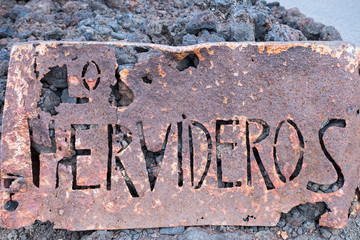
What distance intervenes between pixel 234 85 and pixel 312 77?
1.51 ft

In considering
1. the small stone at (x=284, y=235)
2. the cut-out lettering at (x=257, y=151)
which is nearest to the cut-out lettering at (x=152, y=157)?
the cut-out lettering at (x=257, y=151)

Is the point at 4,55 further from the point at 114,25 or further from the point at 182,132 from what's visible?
the point at 182,132

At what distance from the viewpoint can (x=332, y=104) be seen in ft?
5.53

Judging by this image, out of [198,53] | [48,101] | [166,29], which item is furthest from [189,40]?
[48,101]

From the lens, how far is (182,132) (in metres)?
1.70

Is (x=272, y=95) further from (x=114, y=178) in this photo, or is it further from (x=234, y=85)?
(x=114, y=178)

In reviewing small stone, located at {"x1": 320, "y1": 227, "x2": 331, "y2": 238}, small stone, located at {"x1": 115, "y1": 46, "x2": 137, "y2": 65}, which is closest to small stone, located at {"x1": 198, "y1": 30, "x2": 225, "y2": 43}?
small stone, located at {"x1": 115, "y1": 46, "x2": 137, "y2": 65}

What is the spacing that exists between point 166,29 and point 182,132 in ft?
4.00

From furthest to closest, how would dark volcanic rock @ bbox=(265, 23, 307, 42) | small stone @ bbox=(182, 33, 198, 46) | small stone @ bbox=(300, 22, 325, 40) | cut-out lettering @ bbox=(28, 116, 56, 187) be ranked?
small stone @ bbox=(300, 22, 325, 40) → dark volcanic rock @ bbox=(265, 23, 307, 42) → small stone @ bbox=(182, 33, 198, 46) → cut-out lettering @ bbox=(28, 116, 56, 187)

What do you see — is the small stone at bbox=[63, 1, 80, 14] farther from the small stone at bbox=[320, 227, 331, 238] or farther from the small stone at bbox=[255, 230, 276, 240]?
the small stone at bbox=[320, 227, 331, 238]

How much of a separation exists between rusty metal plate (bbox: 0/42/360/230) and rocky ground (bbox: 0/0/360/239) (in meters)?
0.07

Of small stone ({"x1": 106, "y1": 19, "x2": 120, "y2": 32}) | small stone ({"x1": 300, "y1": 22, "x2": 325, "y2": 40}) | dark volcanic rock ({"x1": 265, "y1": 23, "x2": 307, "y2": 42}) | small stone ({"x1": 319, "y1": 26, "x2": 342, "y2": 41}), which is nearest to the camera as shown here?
dark volcanic rock ({"x1": 265, "y1": 23, "x2": 307, "y2": 42})

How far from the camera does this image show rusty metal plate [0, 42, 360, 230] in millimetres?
1660

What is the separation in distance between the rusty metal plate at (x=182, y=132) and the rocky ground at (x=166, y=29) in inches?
2.7
